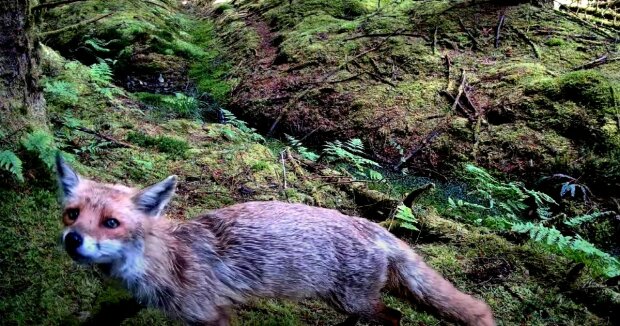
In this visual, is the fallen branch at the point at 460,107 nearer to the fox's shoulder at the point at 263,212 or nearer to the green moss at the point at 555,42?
the green moss at the point at 555,42

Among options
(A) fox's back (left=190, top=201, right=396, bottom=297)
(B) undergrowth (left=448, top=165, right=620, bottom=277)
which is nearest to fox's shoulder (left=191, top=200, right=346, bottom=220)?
(A) fox's back (left=190, top=201, right=396, bottom=297)

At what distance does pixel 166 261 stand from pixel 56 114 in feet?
12.7

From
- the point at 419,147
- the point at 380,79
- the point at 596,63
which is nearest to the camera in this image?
the point at 419,147

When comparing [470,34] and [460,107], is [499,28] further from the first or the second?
[460,107]

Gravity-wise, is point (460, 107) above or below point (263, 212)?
→ below

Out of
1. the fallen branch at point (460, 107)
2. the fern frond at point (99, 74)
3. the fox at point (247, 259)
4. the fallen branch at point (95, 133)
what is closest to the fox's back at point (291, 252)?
the fox at point (247, 259)

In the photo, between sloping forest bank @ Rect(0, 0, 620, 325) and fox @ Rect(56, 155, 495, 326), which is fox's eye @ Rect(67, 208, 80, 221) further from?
sloping forest bank @ Rect(0, 0, 620, 325)

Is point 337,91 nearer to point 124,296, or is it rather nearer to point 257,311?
point 257,311

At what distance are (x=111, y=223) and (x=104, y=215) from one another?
0.22 ft

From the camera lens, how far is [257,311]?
3.89m

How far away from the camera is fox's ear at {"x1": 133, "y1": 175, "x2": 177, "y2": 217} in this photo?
10.3ft

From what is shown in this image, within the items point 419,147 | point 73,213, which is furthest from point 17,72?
point 419,147

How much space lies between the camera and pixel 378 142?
7957 millimetres

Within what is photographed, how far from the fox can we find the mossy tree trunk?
1.16m
